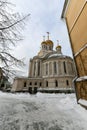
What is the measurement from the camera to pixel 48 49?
128 feet

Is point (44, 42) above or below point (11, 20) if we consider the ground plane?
above

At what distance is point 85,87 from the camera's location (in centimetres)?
379

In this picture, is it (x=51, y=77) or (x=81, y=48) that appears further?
(x=51, y=77)

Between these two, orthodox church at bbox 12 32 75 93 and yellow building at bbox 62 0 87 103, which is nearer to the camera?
yellow building at bbox 62 0 87 103

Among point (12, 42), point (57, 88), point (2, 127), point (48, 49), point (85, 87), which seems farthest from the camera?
point (48, 49)

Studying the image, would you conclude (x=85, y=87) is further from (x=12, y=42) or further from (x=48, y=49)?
(x=48, y=49)

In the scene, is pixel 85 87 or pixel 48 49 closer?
pixel 85 87

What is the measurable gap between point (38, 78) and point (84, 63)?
24654 millimetres

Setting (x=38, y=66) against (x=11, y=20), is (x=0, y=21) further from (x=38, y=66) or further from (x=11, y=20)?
(x=38, y=66)

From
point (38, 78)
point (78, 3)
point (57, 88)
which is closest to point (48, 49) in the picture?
point (38, 78)

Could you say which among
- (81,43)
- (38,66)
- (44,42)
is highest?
(44,42)

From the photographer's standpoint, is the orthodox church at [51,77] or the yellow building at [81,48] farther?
the orthodox church at [51,77]

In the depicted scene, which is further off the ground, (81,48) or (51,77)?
(51,77)

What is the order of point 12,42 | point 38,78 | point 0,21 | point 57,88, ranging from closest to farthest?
point 0,21 → point 12,42 → point 57,88 → point 38,78
